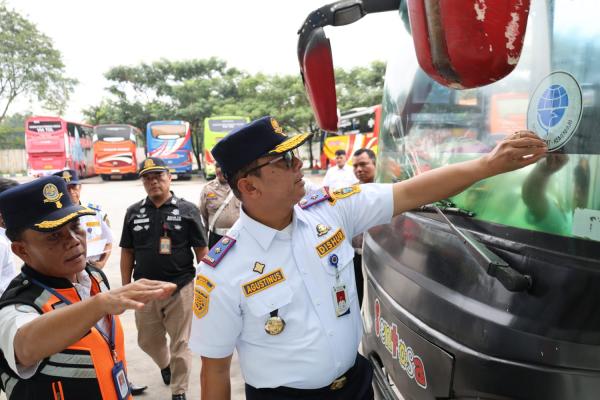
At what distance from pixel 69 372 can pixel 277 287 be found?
648mm

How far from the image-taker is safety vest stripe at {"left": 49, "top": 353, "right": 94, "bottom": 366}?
4.24 feet

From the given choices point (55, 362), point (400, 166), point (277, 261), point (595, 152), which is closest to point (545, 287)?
point (595, 152)

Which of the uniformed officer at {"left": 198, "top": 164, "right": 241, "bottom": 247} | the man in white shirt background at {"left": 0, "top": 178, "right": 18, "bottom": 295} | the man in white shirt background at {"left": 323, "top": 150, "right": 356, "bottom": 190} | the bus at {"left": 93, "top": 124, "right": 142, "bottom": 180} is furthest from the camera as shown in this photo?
the bus at {"left": 93, "top": 124, "right": 142, "bottom": 180}

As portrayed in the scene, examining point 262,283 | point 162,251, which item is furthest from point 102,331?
point 162,251

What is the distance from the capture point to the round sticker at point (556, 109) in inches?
42.1

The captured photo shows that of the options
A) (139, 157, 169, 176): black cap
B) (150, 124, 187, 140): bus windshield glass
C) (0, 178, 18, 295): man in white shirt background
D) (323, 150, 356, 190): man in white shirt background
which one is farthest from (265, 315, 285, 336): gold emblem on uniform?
(150, 124, 187, 140): bus windshield glass

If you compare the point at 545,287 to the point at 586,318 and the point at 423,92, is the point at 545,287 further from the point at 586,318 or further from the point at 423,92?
the point at 423,92

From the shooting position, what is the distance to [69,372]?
1315 millimetres

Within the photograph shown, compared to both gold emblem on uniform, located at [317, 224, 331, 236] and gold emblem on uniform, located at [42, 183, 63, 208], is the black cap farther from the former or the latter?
gold emblem on uniform, located at [317, 224, 331, 236]

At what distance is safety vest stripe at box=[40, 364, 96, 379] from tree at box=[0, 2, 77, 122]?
29089 mm

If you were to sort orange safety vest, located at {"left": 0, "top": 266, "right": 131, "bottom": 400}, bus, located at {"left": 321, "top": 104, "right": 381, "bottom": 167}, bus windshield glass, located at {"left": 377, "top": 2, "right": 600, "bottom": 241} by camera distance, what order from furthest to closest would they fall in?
bus, located at {"left": 321, "top": 104, "right": 381, "bottom": 167}
orange safety vest, located at {"left": 0, "top": 266, "right": 131, "bottom": 400}
bus windshield glass, located at {"left": 377, "top": 2, "right": 600, "bottom": 241}

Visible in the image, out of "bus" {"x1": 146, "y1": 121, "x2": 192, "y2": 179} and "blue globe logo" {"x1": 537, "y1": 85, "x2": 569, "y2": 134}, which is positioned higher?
"blue globe logo" {"x1": 537, "y1": 85, "x2": 569, "y2": 134}

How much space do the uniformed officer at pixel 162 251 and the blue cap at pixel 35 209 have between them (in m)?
1.75

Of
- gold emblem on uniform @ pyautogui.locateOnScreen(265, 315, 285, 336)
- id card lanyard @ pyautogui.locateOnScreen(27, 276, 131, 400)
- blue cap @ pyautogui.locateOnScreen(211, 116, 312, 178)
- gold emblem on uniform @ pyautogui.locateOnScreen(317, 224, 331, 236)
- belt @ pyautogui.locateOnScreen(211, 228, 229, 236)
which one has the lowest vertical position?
belt @ pyautogui.locateOnScreen(211, 228, 229, 236)
